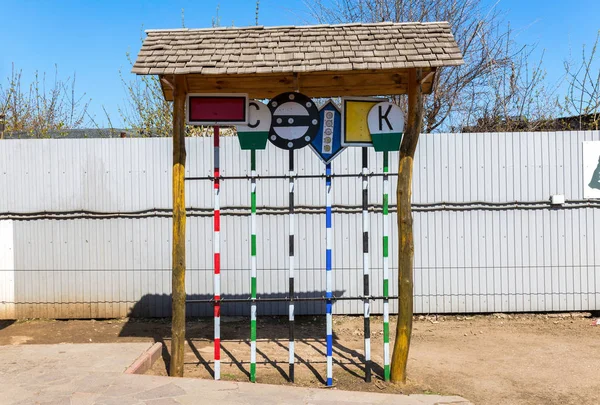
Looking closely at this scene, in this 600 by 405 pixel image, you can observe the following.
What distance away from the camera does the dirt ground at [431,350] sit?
5.66 metres

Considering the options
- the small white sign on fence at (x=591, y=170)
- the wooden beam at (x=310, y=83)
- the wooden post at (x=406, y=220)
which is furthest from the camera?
the small white sign on fence at (x=591, y=170)

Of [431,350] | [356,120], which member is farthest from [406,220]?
[431,350]

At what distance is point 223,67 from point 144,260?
387 centimetres

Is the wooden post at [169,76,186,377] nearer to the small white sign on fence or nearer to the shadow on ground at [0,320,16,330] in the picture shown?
the shadow on ground at [0,320,16,330]

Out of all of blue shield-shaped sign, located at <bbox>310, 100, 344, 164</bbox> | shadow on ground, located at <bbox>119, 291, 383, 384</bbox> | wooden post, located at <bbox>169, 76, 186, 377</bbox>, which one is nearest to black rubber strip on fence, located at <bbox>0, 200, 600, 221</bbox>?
shadow on ground, located at <bbox>119, 291, 383, 384</bbox>

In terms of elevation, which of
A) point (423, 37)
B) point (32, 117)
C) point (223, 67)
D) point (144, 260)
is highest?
point (32, 117)

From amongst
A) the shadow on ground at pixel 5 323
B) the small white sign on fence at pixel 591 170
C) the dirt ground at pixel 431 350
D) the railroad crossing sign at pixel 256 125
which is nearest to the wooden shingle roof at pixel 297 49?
the railroad crossing sign at pixel 256 125

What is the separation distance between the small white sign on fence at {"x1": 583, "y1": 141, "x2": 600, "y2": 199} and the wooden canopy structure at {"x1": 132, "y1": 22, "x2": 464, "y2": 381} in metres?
3.50

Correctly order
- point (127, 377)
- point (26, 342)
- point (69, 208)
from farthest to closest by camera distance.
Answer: point (69, 208)
point (26, 342)
point (127, 377)

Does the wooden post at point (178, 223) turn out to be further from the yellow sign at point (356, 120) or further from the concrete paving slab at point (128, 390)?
the yellow sign at point (356, 120)

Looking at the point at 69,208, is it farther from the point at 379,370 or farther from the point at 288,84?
the point at 379,370

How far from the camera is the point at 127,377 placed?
5.28 meters

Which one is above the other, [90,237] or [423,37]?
[423,37]

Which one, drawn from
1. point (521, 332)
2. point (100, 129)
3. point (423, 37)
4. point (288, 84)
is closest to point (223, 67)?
point (288, 84)
